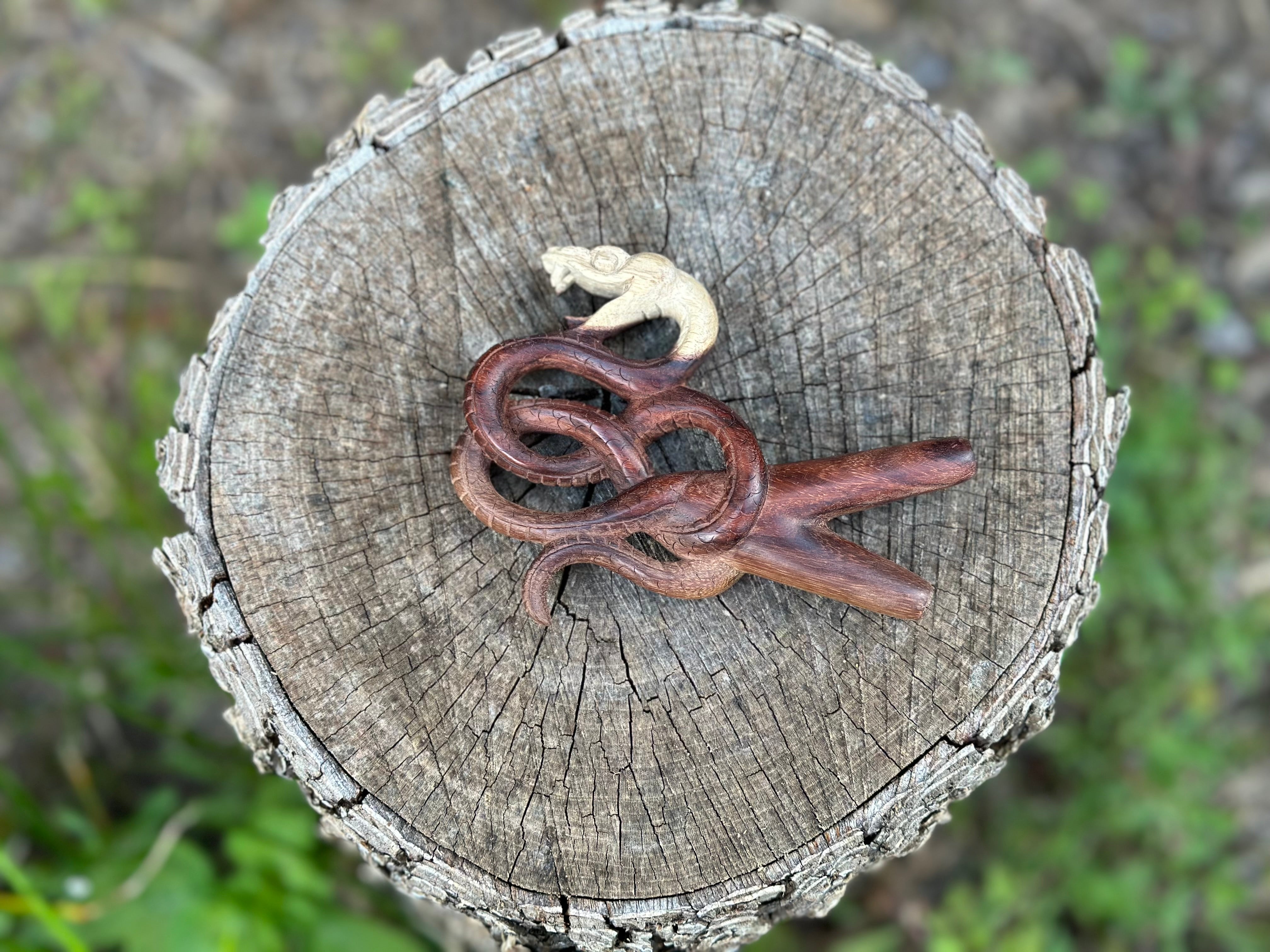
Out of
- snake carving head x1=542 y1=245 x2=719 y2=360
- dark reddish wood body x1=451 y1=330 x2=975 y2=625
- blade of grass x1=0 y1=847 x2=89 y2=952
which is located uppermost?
snake carving head x1=542 y1=245 x2=719 y2=360

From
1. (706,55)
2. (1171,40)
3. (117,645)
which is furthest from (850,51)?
(117,645)

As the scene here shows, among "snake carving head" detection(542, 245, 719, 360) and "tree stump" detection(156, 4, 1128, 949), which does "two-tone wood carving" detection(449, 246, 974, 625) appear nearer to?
"snake carving head" detection(542, 245, 719, 360)

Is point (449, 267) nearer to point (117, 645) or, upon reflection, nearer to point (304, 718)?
point (304, 718)

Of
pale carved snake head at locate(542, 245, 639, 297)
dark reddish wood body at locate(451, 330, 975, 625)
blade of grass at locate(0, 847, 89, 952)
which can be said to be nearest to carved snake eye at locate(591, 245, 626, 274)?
pale carved snake head at locate(542, 245, 639, 297)

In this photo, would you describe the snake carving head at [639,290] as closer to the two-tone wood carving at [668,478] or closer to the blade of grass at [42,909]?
the two-tone wood carving at [668,478]

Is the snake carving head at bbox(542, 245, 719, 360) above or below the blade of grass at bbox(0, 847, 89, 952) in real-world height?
above

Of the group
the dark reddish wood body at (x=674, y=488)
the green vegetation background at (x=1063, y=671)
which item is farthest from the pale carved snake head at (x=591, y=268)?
the green vegetation background at (x=1063, y=671)

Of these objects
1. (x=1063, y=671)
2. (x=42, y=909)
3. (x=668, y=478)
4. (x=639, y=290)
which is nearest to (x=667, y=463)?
(x=668, y=478)

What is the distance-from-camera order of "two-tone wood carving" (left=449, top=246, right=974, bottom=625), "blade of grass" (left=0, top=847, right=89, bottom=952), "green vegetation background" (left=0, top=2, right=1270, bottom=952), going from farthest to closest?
"green vegetation background" (left=0, top=2, right=1270, bottom=952), "blade of grass" (left=0, top=847, right=89, bottom=952), "two-tone wood carving" (left=449, top=246, right=974, bottom=625)
